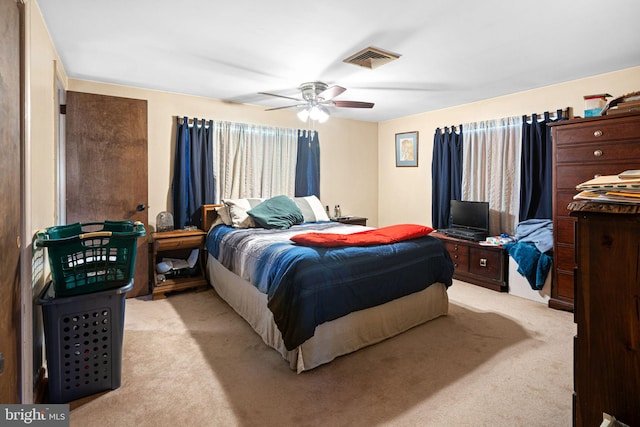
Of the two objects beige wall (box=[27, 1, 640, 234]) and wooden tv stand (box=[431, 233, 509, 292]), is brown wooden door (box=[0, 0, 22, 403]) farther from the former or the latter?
wooden tv stand (box=[431, 233, 509, 292])

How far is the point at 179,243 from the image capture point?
3.85 metres

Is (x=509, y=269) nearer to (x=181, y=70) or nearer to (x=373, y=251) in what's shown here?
(x=373, y=251)

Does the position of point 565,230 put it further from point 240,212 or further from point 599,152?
point 240,212

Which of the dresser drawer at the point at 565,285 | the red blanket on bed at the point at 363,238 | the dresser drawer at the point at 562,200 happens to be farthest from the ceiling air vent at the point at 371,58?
the dresser drawer at the point at 565,285

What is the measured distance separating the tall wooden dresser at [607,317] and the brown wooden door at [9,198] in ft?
6.58

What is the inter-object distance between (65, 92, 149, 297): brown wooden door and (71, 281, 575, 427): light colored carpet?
1.20 m

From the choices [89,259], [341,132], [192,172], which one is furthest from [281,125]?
[89,259]

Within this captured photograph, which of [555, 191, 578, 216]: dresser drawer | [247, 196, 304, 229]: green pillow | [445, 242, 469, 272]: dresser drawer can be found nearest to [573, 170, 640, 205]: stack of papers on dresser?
[555, 191, 578, 216]: dresser drawer

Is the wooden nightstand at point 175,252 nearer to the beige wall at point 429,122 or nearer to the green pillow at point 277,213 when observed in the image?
the green pillow at point 277,213

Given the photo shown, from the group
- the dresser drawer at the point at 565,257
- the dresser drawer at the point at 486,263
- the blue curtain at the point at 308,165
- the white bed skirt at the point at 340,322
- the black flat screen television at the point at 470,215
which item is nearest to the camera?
the white bed skirt at the point at 340,322

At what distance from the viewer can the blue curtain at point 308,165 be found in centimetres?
512

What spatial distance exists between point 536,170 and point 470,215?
0.94 meters

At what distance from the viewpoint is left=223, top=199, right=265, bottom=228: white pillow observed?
3.92 metres

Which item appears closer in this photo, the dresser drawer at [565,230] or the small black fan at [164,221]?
the dresser drawer at [565,230]
